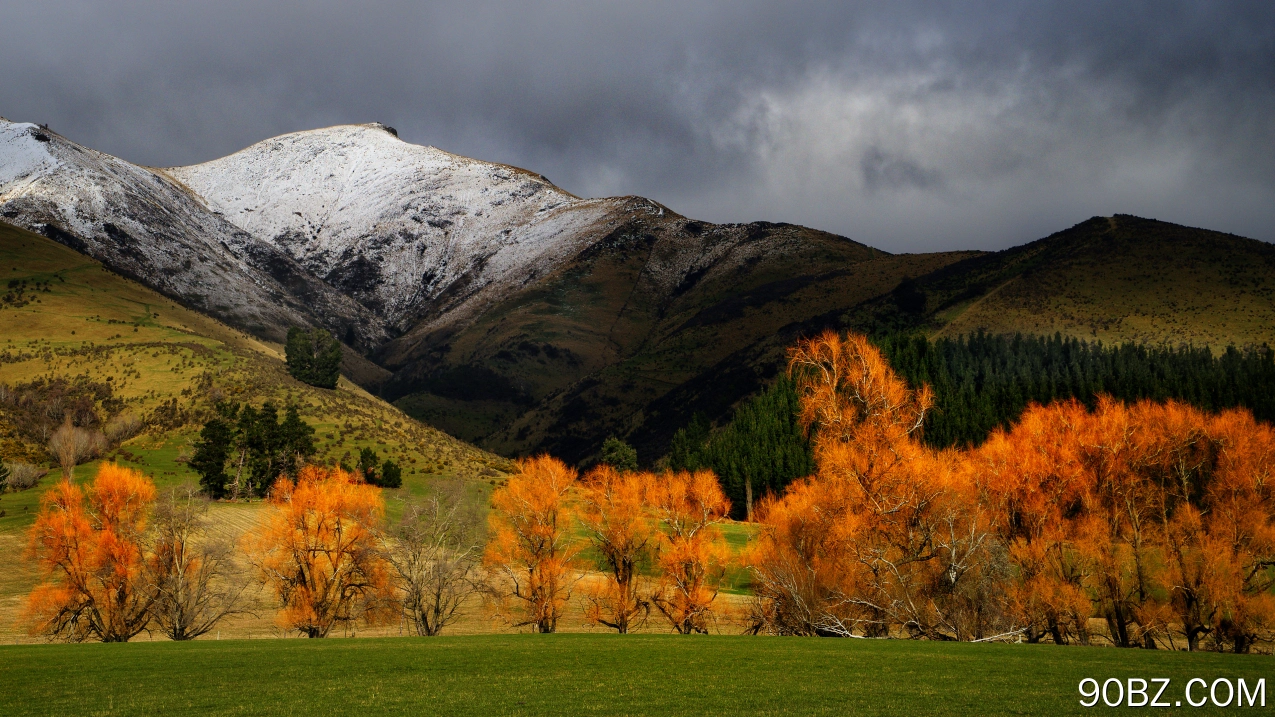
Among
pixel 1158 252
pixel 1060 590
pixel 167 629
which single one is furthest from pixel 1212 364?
pixel 167 629

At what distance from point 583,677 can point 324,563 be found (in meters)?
34.5

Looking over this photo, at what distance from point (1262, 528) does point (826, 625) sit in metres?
31.7

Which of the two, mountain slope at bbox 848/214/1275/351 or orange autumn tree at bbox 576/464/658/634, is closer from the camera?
orange autumn tree at bbox 576/464/658/634

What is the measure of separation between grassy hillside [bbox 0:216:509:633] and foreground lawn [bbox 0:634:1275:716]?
1648 inches

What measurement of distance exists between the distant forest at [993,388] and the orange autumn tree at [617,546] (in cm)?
6000

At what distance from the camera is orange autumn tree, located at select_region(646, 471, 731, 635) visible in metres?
55.7

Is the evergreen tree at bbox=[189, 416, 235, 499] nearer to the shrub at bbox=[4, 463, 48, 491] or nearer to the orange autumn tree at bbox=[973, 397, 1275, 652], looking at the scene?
the shrub at bbox=[4, 463, 48, 491]

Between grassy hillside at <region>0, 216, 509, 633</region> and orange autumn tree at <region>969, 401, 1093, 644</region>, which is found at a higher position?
grassy hillside at <region>0, 216, 509, 633</region>

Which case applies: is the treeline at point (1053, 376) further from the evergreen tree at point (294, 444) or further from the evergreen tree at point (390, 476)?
the evergreen tree at point (294, 444)

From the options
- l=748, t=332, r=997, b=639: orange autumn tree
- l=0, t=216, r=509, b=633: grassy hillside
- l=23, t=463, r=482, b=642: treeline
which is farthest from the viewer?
l=0, t=216, r=509, b=633: grassy hillside

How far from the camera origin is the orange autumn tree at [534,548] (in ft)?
182

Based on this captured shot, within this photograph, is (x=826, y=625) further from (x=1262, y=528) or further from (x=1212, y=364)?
(x=1212, y=364)

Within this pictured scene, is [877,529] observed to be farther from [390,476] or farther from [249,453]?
[249,453]

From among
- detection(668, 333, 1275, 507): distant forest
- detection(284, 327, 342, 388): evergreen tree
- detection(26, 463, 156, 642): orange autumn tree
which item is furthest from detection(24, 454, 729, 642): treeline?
detection(284, 327, 342, 388): evergreen tree
